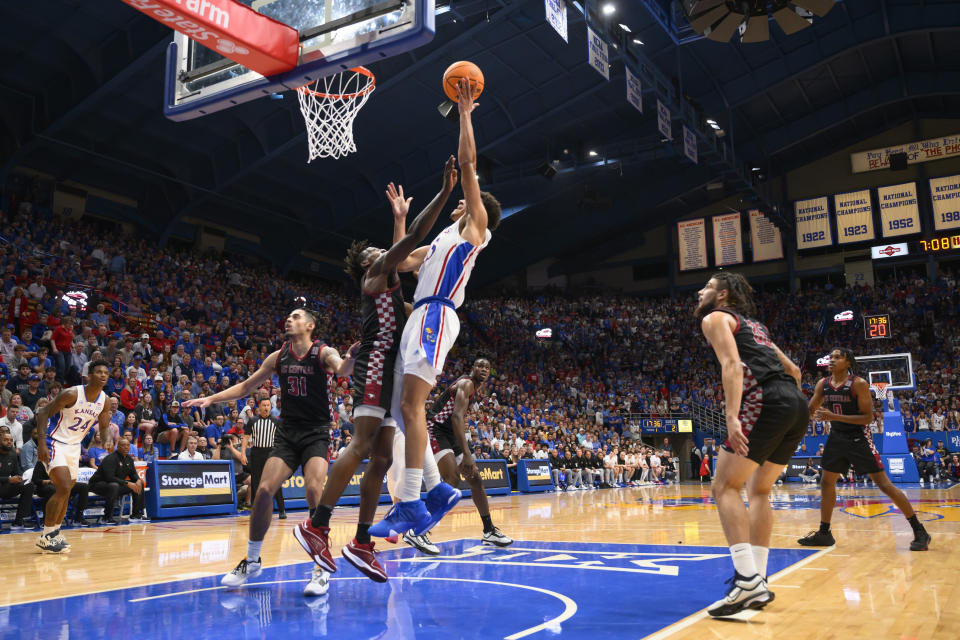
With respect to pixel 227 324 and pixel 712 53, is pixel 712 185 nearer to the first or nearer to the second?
pixel 712 53

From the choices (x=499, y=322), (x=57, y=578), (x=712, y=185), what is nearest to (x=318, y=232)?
(x=499, y=322)

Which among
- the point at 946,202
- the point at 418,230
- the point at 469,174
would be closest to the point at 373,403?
the point at 418,230

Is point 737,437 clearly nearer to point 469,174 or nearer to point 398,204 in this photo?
point 469,174

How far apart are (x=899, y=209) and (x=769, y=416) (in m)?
31.5

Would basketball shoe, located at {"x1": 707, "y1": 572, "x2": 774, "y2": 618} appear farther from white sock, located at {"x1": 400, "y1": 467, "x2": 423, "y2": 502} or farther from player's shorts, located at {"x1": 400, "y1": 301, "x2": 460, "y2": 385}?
player's shorts, located at {"x1": 400, "y1": 301, "x2": 460, "y2": 385}

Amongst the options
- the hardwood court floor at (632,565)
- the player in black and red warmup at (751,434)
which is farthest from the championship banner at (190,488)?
the player in black and red warmup at (751,434)

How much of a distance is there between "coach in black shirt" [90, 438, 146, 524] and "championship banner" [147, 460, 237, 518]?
2.18 feet

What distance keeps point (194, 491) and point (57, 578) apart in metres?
6.80

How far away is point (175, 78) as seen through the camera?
268 inches

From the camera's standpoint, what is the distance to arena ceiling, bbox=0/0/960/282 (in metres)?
18.8

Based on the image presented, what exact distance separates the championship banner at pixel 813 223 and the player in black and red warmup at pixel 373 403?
106ft

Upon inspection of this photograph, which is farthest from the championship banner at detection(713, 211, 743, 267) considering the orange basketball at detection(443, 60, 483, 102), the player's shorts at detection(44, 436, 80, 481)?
the orange basketball at detection(443, 60, 483, 102)

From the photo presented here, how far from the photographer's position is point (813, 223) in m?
33.1

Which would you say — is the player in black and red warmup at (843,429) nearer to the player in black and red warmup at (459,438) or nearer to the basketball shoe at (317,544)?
the player in black and red warmup at (459,438)
